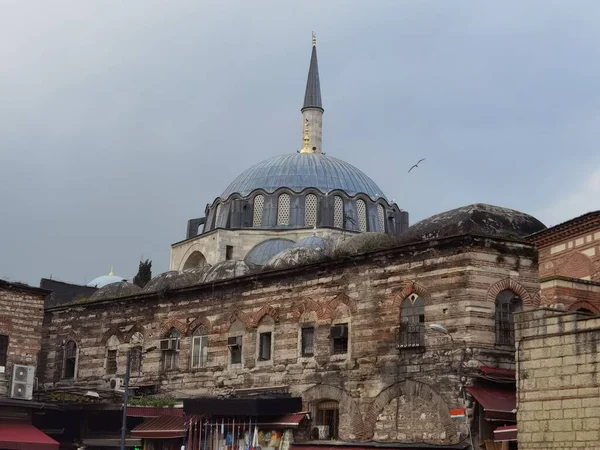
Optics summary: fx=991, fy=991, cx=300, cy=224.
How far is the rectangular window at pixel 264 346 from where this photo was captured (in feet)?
90.9

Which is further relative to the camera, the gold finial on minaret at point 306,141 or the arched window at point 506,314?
the gold finial on minaret at point 306,141

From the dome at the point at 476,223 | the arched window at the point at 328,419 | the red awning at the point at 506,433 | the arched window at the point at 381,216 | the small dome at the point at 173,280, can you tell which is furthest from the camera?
the arched window at the point at 381,216

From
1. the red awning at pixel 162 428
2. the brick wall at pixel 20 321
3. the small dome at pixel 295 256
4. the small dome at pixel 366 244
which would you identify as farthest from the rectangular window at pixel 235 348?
the brick wall at pixel 20 321

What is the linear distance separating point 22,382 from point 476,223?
46.3ft

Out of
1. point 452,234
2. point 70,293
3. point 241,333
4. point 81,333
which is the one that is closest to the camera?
point 452,234

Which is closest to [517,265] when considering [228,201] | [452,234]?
[452,234]

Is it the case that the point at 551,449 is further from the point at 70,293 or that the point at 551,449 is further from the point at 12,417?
the point at 70,293

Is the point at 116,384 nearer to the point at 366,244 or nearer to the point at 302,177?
the point at 366,244

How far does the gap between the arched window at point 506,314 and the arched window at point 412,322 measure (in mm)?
1790

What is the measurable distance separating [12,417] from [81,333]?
517cm

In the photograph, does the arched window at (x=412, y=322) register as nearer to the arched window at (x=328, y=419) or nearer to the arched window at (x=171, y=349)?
the arched window at (x=328, y=419)

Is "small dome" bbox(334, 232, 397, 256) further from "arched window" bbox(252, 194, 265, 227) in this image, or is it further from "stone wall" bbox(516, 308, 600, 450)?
"arched window" bbox(252, 194, 265, 227)

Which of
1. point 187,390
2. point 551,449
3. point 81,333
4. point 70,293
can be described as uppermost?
point 70,293

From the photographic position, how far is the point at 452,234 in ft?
80.3
